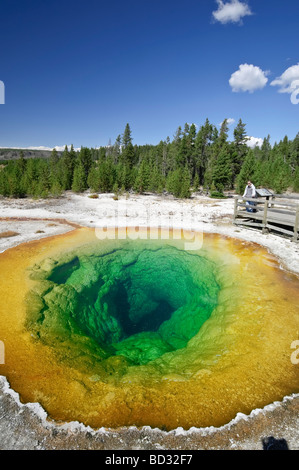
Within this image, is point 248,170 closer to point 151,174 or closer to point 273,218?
point 151,174

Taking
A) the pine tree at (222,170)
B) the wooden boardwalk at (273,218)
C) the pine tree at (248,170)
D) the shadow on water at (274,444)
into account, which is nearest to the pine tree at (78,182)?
the pine tree at (222,170)

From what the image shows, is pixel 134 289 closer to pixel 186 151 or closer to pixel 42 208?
pixel 42 208

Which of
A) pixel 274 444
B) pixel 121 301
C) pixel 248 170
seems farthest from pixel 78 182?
pixel 274 444

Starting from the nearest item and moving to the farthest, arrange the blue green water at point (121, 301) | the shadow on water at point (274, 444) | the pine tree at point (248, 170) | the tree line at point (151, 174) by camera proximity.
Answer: the shadow on water at point (274, 444) → the blue green water at point (121, 301) → the tree line at point (151, 174) → the pine tree at point (248, 170)

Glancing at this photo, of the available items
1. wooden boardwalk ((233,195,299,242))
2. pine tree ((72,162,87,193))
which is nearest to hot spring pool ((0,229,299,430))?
wooden boardwalk ((233,195,299,242))

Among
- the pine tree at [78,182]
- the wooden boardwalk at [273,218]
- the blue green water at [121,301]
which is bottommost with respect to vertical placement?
the blue green water at [121,301]

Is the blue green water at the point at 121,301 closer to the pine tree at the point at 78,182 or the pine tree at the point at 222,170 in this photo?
the pine tree at the point at 78,182
